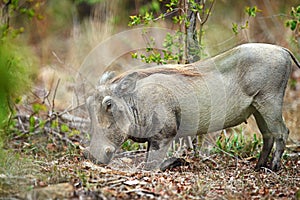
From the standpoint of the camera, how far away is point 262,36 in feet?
31.0

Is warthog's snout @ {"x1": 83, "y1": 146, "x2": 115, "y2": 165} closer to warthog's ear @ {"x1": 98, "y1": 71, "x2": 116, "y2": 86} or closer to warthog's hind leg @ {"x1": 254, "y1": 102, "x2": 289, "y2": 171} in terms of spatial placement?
warthog's ear @ {"x1": 98, "y1": 71, "x2": 116, "y2": 86}

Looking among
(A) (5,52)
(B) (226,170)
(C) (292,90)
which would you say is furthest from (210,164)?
(C) (292,90)

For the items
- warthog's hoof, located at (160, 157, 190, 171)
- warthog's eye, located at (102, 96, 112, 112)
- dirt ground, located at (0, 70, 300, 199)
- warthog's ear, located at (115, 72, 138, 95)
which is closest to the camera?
dirt ground, located at (0, 70, 300, 199)

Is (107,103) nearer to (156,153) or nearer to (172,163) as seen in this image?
(156,153)

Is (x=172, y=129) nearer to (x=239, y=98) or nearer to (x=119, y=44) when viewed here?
(x=239, y=98)

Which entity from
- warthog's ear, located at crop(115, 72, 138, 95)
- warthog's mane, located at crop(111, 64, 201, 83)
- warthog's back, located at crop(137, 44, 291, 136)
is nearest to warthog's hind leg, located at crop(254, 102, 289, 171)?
warthog's back, located at crop(137, 44, 291, 136)

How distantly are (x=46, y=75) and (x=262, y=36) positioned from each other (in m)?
3.93

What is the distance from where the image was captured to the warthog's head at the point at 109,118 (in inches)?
172

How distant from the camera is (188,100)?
15.1 ft

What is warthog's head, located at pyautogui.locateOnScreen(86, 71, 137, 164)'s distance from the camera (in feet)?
14.3

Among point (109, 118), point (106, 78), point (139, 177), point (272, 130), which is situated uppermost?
point (106, 78)

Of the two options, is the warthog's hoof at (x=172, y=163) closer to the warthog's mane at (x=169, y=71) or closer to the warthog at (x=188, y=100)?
the warthog at (x=188, y=100)

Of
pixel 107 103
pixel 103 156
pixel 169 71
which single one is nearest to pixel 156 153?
pixel 103 156

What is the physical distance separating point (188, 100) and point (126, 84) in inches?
22.7
